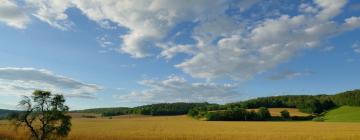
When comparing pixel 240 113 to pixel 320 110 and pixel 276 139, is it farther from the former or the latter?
pixel 276 139

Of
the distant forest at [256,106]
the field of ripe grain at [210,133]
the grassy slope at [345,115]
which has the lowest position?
the field of ripe grain at [210,133]

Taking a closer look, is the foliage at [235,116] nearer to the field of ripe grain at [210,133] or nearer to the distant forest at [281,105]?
the distant forest at [281,105]

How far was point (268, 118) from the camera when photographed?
390 feet

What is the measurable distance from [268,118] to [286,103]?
47359 mm

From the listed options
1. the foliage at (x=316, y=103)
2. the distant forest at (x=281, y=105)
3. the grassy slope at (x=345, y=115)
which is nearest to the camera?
the grassy slope at (x=345, y=115)

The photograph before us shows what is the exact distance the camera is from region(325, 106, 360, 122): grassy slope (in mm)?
107000

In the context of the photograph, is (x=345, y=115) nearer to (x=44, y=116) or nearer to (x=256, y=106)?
(x=256, y=106)

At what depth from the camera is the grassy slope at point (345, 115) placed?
107000 millimetres

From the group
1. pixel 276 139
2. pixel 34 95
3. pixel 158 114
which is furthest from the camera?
pixel 158 114

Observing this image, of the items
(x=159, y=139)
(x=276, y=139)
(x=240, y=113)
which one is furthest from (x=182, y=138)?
(x=240, y=113)

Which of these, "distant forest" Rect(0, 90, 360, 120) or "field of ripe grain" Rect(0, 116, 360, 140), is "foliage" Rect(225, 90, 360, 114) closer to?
"distant forest" Rect(0, 90, 360, 120)

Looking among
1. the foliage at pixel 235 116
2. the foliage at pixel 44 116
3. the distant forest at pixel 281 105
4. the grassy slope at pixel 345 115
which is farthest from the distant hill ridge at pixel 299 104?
the foliage at pixel 44 116

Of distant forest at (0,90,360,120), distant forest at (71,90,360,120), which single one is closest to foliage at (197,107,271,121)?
distant forest at (0,90,360,120)

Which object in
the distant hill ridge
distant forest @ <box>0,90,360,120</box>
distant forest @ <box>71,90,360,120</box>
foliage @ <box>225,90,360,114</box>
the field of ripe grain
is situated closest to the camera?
the field of ripe grain
